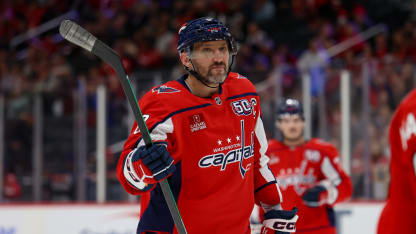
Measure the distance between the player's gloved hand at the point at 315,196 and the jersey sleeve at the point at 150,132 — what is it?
1871 millimetres

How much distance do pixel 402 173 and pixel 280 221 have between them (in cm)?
73

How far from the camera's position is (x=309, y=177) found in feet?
14.0

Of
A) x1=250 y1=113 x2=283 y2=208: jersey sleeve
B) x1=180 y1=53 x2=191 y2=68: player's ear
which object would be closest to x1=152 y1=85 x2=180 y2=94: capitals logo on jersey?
x1=180 y1=53 x2=191 y2=68: player's ear

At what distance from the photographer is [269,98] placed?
5973 mm

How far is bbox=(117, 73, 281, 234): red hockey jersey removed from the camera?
233cm

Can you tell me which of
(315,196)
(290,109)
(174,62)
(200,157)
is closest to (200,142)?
(200,157)

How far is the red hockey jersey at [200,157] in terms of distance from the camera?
2.33 meters

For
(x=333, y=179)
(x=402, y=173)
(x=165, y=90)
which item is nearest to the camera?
(x=402, y=173)

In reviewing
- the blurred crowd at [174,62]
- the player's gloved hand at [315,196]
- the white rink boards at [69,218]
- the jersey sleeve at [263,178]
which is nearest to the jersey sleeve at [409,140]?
the jersey sleeve at [263,178]

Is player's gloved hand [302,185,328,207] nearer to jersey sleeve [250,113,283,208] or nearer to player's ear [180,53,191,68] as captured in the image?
jersey sleeve [250,113,283,208]

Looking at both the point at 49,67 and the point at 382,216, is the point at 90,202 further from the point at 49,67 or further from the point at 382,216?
the point at 382,216

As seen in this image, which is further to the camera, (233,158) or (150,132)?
(233,158)

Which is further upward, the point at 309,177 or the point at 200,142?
the point at 200,142

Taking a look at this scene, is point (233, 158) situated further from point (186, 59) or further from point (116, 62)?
point (116, 62)
